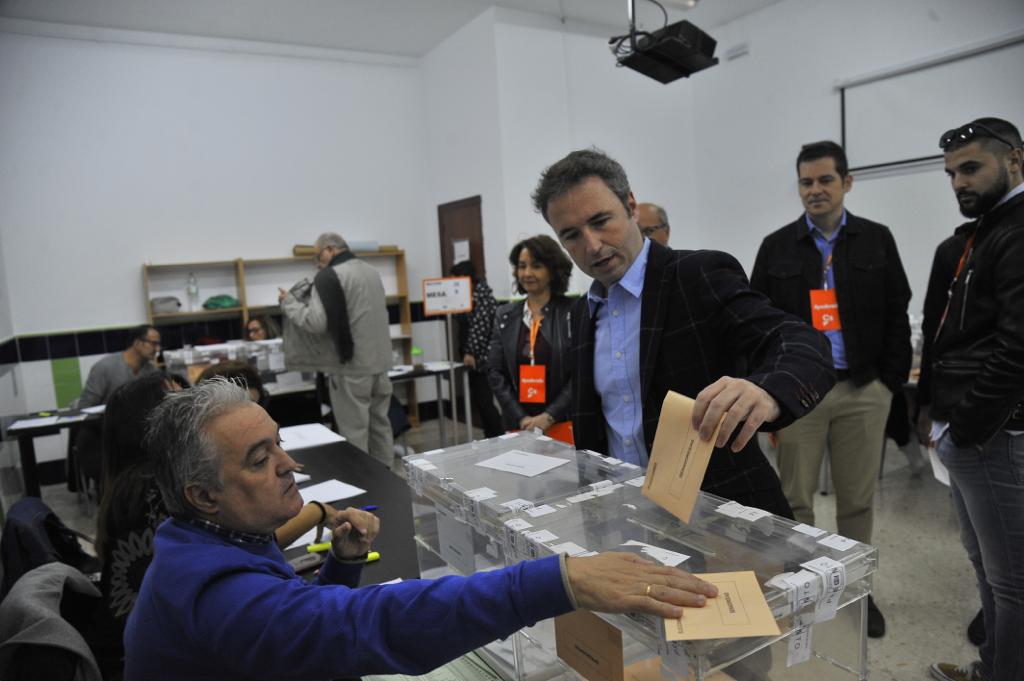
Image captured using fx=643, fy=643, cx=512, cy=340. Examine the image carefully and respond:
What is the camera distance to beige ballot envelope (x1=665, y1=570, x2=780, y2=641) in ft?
2.23

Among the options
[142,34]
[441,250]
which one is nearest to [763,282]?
[441,250]

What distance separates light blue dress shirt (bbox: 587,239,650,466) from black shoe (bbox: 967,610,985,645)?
1883 mm

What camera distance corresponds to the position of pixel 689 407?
943mm

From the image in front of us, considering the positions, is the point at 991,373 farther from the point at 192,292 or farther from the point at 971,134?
the point at 192,292

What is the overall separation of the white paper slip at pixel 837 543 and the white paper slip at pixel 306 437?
2390 millimetres

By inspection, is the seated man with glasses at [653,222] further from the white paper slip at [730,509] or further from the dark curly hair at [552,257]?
the white paper slip at [730,509]

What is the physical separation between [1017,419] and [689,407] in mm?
1265

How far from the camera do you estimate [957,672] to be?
2.13 metres

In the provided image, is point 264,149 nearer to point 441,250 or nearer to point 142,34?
point 142,34

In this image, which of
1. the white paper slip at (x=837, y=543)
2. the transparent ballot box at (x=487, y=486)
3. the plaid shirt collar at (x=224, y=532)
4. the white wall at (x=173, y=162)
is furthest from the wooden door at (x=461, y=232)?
the white paper slip at (x=837, y=543)

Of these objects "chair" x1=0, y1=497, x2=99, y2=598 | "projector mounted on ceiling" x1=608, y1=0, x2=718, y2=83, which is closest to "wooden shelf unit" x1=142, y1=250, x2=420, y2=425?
"projector mounted on ceiling" x1=608, y1=0, x2=718, y2=83

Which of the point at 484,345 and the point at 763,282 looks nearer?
the point at 763,282

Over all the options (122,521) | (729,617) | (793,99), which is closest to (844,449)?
(729,617)

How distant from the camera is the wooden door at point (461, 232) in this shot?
6031 millimetres
